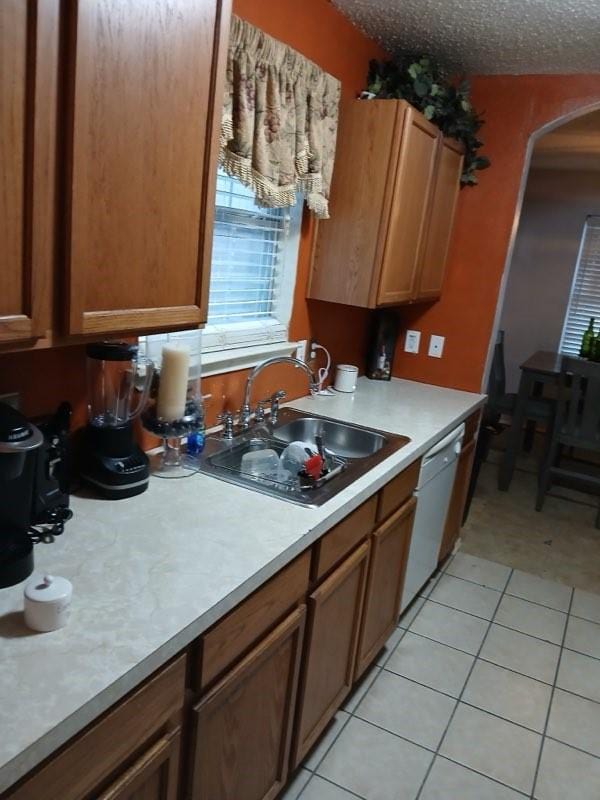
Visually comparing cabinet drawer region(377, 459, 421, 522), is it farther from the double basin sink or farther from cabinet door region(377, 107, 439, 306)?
cabinet door region(377, 107, 439, 306)

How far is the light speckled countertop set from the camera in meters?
0.89

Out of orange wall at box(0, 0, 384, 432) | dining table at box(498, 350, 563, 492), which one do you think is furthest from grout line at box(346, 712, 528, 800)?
dining table at box(498, 350, 563, 492)

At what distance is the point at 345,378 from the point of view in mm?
2855

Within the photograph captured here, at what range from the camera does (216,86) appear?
1336 millimetres

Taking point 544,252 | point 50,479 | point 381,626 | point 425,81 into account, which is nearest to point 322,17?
point 425,81

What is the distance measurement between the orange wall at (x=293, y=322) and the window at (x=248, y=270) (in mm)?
79

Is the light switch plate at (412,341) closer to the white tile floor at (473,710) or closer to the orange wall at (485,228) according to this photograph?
the orange wall at (485,228)

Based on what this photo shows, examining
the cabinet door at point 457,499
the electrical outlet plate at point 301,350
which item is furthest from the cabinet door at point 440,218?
the cabinet door at point 457,499

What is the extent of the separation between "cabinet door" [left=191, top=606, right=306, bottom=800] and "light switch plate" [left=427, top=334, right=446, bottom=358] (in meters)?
1.98

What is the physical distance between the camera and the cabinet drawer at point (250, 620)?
47.6 inches

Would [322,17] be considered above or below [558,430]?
above

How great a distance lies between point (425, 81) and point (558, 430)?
8.13 feet

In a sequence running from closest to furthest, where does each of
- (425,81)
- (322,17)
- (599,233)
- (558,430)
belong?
(322,17) → (425,81) → (558,430) → (599,233)

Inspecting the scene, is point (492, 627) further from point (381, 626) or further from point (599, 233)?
point (599, 233)
